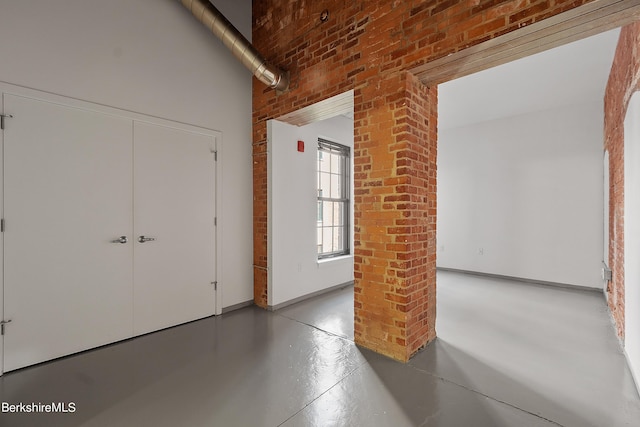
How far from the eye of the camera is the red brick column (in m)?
2.61

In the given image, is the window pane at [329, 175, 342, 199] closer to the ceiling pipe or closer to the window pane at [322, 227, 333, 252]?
the window pane at [322, 227, 333, 252]

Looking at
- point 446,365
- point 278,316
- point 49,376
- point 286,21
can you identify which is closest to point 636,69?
point 446,365

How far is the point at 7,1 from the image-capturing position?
7.93 ft

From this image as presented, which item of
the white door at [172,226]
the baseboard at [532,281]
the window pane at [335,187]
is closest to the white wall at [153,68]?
the white door at [172,226]

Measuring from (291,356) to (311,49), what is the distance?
128 inches

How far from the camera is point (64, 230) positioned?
8.94 ft

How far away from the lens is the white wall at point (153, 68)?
2.57 m

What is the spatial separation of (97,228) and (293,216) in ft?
7.60

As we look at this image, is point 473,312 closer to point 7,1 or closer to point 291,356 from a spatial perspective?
point 291,356

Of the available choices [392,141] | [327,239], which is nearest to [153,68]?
[392,141]

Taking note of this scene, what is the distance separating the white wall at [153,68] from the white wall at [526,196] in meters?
4.86

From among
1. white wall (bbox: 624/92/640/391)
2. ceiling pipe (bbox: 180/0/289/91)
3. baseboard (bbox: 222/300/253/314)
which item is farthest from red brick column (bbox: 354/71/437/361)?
baseboard (bbox: 222/300/253/314)

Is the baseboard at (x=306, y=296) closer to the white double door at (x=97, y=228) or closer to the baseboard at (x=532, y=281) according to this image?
the white double door at (x=97, y=228)

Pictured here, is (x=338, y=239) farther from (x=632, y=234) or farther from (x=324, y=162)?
(x=632, y=234)
